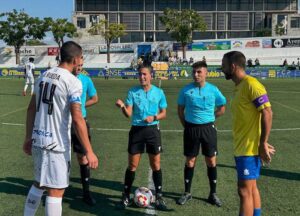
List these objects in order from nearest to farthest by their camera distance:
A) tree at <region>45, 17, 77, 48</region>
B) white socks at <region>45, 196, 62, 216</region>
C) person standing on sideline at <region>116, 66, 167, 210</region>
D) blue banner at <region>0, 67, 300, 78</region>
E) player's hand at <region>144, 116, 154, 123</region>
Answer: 1. white socks at <region>45, 196, 62, 216</region>
2. player's hand at <region>144, 116, 154, 123</region>
3. person standing on sideline at <region>116, 66, 167, 210</region>
4. blue banner at <region>0, 67, 300, 78</region>
5. tree at <region>45, 17, 77, 48</region>

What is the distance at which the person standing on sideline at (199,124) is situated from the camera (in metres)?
6.14

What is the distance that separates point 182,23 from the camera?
8006 cm

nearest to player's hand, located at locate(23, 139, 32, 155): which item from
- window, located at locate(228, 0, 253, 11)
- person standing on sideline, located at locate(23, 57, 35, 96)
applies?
person standing on sideline, located at locate(23, 57, 35, 96)

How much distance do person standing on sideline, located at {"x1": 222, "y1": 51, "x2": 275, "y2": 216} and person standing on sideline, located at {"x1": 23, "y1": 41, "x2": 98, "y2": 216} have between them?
5.50 feet

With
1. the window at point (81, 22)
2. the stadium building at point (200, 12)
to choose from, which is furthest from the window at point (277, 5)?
the window at point (81, 22)

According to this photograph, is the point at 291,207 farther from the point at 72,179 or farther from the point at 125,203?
the point at 72,179

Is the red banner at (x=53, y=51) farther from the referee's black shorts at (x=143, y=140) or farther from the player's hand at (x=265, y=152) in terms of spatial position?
the player's hand at (x=265, y=152)

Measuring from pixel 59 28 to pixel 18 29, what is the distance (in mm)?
7494

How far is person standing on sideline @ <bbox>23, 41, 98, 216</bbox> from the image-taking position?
4027mm

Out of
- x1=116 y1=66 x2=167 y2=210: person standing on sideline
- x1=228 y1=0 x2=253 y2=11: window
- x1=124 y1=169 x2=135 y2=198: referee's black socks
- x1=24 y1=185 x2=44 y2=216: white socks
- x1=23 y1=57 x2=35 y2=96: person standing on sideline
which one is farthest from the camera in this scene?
x1=228 y1=0 x2=253 y2=11: window

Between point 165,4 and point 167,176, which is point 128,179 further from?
point 165,4

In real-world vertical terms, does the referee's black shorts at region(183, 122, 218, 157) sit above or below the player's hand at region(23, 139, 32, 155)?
below

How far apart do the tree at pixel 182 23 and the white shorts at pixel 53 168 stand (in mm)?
74704

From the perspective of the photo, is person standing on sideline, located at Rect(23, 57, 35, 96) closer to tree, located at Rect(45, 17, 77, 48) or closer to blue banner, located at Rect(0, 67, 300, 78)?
blue banner, located at Rect(0, 67, 300, 78)
